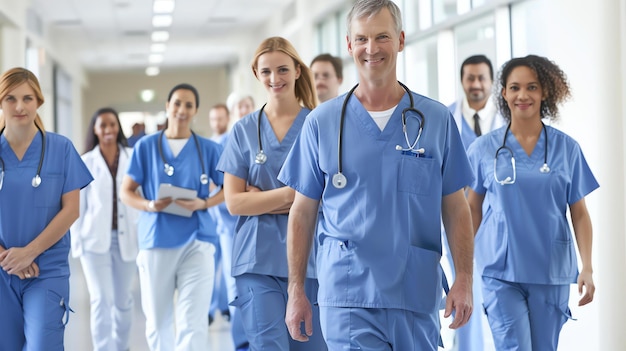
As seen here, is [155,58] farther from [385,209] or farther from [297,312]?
[385,209]

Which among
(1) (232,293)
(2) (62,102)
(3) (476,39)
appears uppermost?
(2) (62,102)

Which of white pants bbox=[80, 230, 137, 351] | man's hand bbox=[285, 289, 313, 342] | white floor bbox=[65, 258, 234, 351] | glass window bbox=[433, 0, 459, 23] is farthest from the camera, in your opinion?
glass window bbox=[433, 0, 459, 23]

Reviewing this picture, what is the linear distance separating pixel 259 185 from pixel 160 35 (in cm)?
1486

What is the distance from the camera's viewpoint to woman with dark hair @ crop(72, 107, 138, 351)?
18.7ft

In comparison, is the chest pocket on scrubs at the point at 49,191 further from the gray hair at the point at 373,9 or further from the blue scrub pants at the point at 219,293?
the blue scrub pants at the point at 219,293

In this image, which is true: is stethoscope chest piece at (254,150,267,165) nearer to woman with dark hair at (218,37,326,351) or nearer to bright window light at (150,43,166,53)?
woman with dark hair at (218,37,326,351)

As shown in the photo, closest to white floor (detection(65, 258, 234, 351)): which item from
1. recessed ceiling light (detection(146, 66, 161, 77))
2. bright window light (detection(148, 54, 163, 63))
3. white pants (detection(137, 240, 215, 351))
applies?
white pants (detection(137, 240, 215, 351))

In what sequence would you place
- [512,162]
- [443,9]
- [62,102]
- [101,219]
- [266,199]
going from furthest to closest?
[62,102] → [443,9] → [101,219] → [512,162] → [266,199]

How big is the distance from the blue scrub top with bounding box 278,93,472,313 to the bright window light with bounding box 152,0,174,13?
11724 millimetres

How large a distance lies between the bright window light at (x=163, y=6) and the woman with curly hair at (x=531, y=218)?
10624 millimetres

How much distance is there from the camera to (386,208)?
2.60 meters

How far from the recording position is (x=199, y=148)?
511cm

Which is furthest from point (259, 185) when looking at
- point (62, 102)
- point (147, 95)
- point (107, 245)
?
point (147, 95)

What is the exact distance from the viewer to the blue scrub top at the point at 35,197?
386 centimetres
